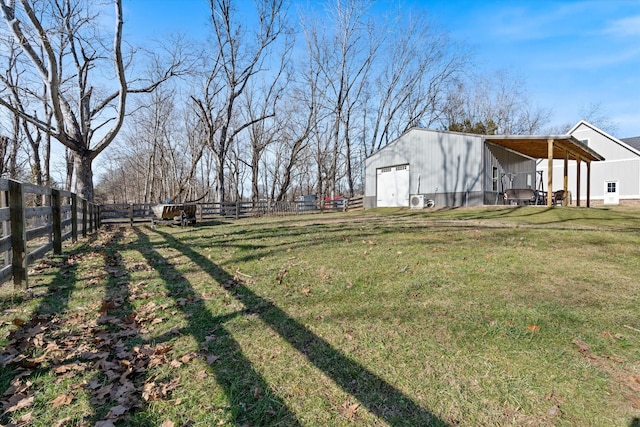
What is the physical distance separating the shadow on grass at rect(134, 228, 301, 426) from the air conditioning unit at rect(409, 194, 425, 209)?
15000 mm

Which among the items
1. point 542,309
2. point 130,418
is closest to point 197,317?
point 130,418

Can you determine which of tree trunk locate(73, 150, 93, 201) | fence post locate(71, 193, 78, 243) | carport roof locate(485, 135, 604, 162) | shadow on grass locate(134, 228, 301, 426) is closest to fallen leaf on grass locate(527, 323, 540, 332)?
shadow on grass locate(134, 228, 301, 426)

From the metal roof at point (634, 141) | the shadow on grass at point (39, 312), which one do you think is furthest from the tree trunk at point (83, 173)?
the metal roof at point (634, 141)

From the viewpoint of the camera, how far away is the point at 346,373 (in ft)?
8.04

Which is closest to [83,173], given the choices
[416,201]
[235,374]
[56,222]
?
[56,222]

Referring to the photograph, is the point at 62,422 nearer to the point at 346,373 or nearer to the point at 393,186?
the point at 346,373

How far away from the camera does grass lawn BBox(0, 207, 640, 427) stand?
2.07 m

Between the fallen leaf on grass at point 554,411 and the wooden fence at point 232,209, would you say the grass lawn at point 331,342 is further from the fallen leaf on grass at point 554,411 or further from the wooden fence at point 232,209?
the wooden fence at point 232,209

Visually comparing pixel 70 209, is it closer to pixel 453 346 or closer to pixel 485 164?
pixel 453 346

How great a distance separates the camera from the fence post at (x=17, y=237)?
4012 millimetres

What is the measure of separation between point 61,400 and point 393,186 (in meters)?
18.9

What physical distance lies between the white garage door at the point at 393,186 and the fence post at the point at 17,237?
17.2 metres

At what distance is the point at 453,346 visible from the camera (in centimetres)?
276

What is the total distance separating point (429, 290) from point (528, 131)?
38.0 m
